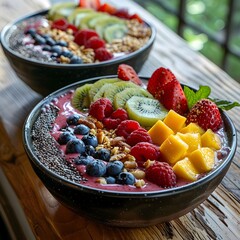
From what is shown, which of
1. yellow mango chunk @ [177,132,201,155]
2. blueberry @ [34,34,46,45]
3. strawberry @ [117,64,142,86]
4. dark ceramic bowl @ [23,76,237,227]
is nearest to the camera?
dark ceramic bowl @ [23,76,237,227]

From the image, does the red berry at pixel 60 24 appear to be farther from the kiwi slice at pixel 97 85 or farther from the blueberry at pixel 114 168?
the blueberry at pixel 114 168

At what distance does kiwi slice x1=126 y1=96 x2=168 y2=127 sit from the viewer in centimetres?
100

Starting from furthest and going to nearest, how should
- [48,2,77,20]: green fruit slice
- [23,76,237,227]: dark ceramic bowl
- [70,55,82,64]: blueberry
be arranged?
[48,2,77,20]: green fruit slice
[70,55,82,64]: blueberry
[23,76,237,227]: dark ceramic bowl

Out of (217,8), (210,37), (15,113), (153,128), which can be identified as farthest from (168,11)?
(153,128)

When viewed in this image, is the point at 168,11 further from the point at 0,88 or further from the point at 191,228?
the point at 191,228

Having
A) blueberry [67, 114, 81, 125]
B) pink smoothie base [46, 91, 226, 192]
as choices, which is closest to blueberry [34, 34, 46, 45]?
pink smoothie base [46, 91, 226, 192]

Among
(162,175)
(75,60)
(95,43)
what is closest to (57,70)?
(75,60)

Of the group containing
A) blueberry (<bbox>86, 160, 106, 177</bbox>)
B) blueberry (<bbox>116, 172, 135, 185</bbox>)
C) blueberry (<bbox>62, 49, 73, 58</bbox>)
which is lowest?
blueberry (<bbox>62, 49, 73, 58</bbox>)

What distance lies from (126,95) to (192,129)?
0.18 metres

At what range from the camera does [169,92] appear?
1.03 meters

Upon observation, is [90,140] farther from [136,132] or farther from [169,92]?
[169,92]

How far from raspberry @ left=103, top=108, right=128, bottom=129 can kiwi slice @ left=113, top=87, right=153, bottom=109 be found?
0.03m

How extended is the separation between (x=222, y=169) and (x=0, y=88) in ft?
2.51

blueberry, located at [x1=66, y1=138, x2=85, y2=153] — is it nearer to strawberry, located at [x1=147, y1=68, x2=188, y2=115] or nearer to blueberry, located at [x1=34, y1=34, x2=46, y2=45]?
strawberry, located at [x1=147, y1=68, x2=188, y2=115]
